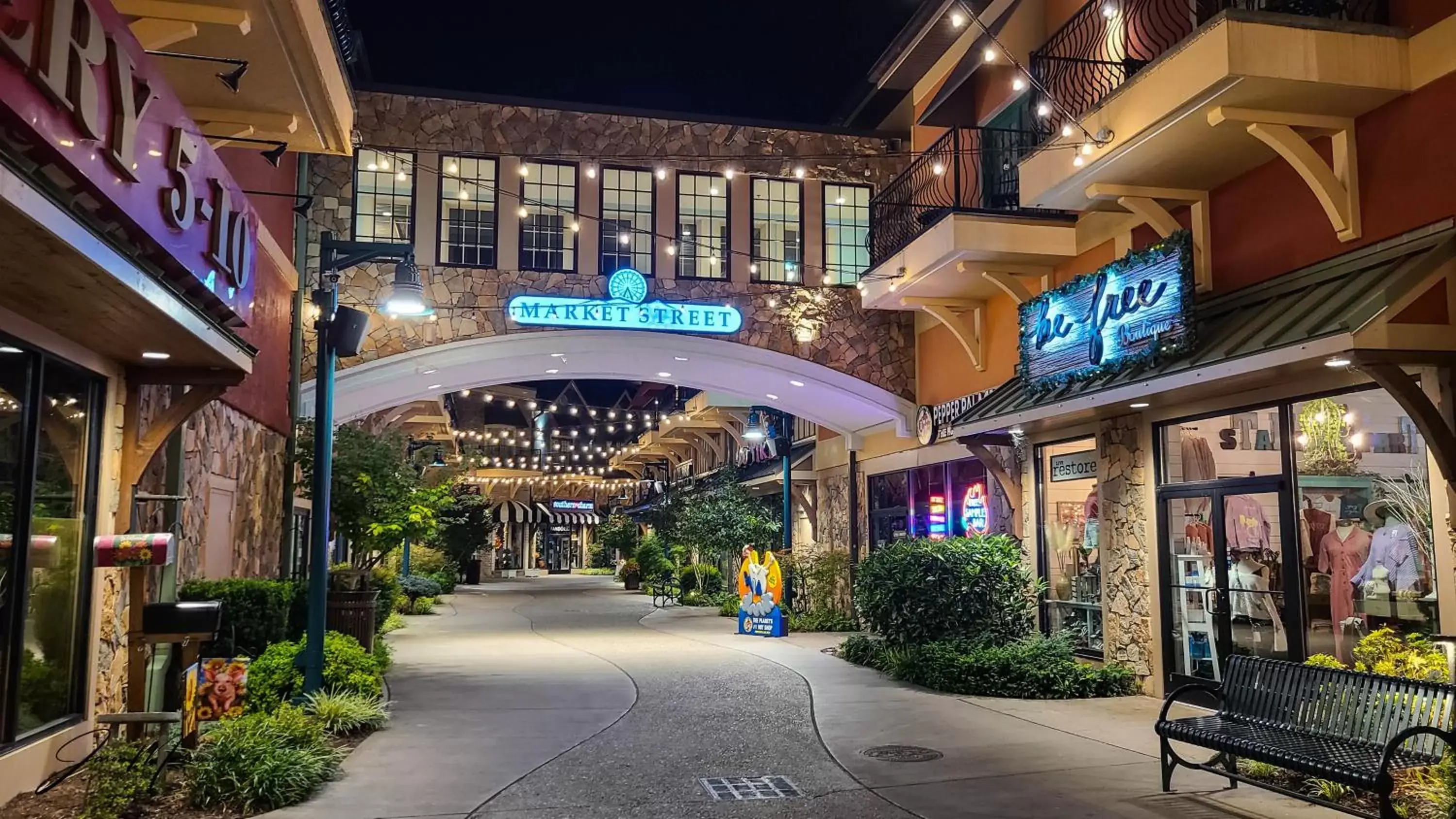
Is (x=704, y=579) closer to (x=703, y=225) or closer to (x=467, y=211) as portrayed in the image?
(x=703, y=225)

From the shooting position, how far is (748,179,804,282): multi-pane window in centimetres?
1697

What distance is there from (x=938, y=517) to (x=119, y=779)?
1248cm

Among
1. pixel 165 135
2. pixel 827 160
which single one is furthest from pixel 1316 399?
pixel 827 160

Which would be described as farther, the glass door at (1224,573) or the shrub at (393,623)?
the shrub at (393,623)

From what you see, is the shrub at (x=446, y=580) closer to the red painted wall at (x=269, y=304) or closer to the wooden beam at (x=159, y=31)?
the red painted wall at (x=269, y=304)

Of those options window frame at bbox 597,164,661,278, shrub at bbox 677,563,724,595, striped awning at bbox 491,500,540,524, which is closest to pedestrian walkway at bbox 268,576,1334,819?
window frame at bbox 597,164,661,278

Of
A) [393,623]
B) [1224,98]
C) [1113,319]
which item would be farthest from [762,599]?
[1224,98]

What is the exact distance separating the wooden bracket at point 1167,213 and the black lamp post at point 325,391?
660 centimetres

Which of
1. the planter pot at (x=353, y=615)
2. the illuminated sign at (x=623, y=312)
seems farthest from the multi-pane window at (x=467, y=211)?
the planter pot at (x=353, y=615)

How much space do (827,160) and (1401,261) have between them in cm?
1102

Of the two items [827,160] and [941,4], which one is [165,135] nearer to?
[941,4]

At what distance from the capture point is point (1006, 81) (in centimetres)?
1352

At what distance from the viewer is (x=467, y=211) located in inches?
625

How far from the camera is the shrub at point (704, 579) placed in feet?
87.3
